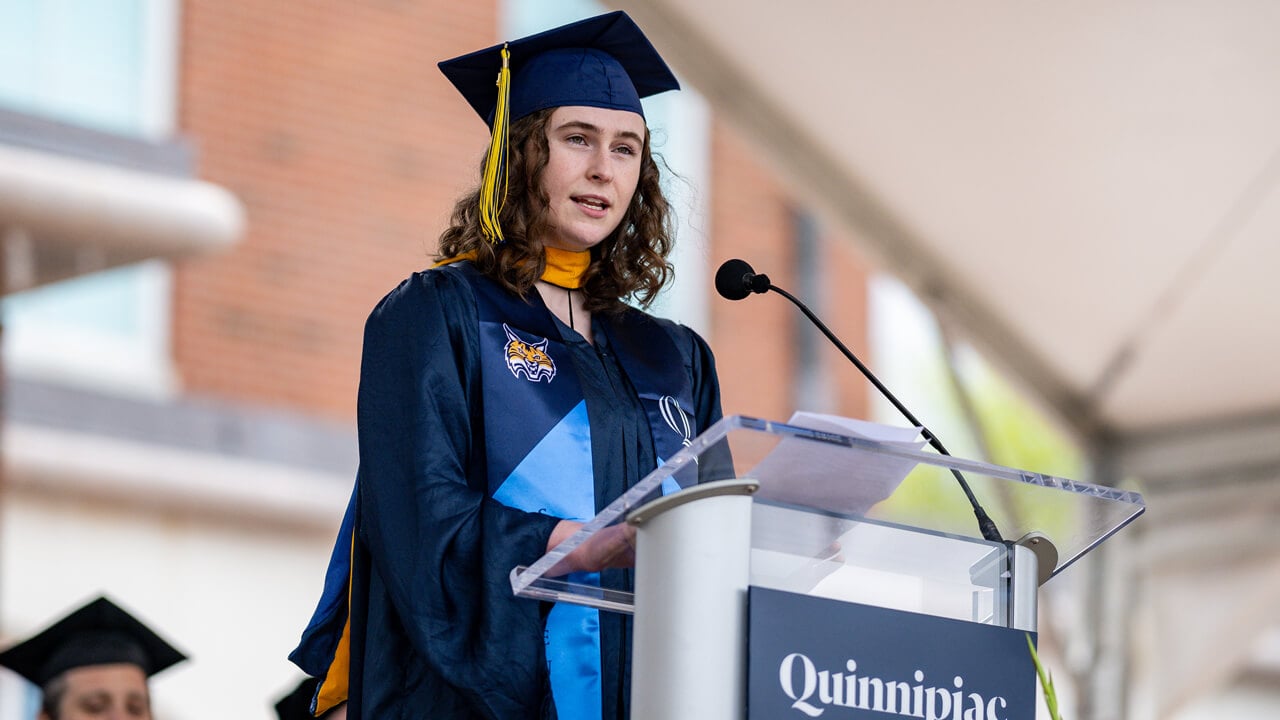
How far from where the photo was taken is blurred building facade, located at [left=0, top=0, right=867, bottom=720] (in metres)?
7.73

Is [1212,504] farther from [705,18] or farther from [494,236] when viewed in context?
[494,236]

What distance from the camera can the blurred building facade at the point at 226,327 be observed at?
773cm

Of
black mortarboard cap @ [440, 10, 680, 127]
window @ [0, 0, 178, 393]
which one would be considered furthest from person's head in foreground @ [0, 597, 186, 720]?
window @ [0, 0, 178, 393]

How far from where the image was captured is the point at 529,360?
2400 mm

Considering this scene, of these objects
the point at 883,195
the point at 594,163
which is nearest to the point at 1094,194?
the point at 883,195

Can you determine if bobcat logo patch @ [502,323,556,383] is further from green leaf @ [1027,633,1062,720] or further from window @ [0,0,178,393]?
window @ [0,0,178,393]

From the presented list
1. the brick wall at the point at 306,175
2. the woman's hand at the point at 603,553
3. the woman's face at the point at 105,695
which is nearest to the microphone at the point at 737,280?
the woman's hand at the point at 603,553

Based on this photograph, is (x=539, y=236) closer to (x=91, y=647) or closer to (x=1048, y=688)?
(x=1048, y=688)

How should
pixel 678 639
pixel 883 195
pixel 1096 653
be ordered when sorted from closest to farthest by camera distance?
pixel 678 639, pixel 883 195, pixel 1096 653

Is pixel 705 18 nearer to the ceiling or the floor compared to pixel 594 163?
nearer to the ceiling

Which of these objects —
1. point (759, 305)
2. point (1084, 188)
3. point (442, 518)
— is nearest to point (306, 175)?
point (759, 305)

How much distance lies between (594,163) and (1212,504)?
3173mm

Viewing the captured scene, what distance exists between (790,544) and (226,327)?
6.88 meters

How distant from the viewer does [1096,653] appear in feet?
17.5
